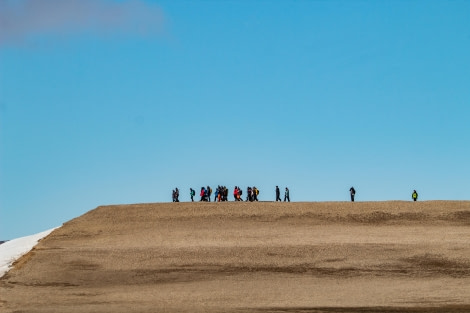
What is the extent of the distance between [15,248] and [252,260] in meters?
13.2

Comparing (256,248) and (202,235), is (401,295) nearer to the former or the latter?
(256,248)

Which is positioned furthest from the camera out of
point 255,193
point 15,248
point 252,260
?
point 255,193

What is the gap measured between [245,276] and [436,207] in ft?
58.3

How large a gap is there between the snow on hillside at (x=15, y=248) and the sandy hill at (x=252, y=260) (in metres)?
0.68

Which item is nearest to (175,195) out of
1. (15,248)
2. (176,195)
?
(176,195)

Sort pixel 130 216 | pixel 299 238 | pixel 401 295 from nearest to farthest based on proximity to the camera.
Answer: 1. pixel 401 295
2. pixel 299 238
3. pixel 130 216

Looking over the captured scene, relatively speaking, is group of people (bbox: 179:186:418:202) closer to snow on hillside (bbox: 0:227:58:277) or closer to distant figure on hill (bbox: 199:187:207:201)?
distant figure on hill (bbox: 199:187:207:201)

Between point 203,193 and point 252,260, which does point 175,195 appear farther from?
point 252,260

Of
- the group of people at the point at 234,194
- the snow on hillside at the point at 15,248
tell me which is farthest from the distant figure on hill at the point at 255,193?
the snow on hillside at the point at 15,248

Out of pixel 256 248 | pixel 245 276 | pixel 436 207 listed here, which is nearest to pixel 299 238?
pixel 256 248

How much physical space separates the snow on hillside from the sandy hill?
2.23 feet

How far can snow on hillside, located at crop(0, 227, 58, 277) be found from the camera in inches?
1566

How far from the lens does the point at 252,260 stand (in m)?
38.8

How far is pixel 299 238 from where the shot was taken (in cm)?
4300
